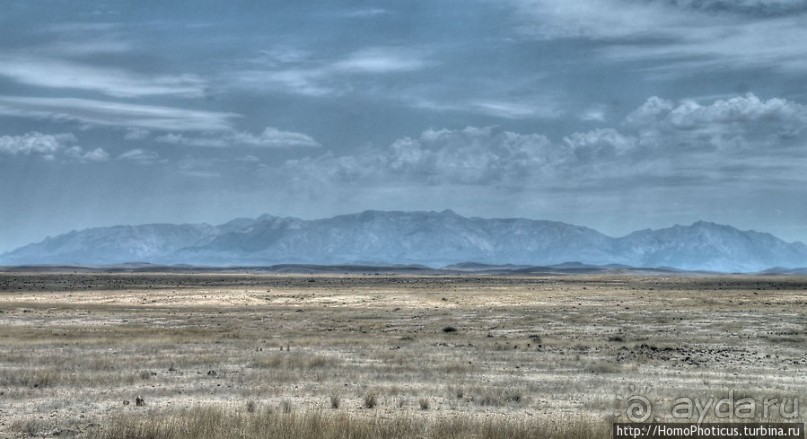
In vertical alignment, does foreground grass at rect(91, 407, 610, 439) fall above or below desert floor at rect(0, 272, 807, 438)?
above

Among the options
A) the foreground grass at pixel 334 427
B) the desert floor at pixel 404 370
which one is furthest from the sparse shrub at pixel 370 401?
the foreground grass at pixel 334 427

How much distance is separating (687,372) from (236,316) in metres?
37.5

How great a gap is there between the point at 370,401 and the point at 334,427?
14.4ft

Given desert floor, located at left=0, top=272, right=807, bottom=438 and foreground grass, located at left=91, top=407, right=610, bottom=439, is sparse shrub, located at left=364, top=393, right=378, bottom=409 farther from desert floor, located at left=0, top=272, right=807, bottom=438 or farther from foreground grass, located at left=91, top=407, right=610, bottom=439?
foreground grass, located at left=91, top=407, right=610, bottom=439

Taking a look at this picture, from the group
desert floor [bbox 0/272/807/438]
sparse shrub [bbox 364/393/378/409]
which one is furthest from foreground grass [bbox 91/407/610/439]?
sparse shrub [bbox 364/393/378/409]

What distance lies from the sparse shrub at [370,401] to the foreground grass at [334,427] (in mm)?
2283

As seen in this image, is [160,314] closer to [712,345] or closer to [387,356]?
[387,356]

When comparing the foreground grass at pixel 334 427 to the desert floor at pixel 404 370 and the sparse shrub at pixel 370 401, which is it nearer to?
the desert floor at pixel 404 370

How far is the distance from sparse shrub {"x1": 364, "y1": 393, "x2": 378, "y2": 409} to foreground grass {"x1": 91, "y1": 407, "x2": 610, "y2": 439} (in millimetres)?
2283

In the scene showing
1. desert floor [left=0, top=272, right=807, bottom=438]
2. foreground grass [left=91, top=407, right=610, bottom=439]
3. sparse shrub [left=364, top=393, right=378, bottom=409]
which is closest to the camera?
foreground grass [left=91, top=407, right=610, bottom=439]

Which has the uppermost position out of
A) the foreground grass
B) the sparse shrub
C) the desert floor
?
the foreground grass

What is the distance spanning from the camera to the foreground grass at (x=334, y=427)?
A: 1337 centimetres

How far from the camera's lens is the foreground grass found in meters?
13.4

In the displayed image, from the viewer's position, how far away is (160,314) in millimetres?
55188
